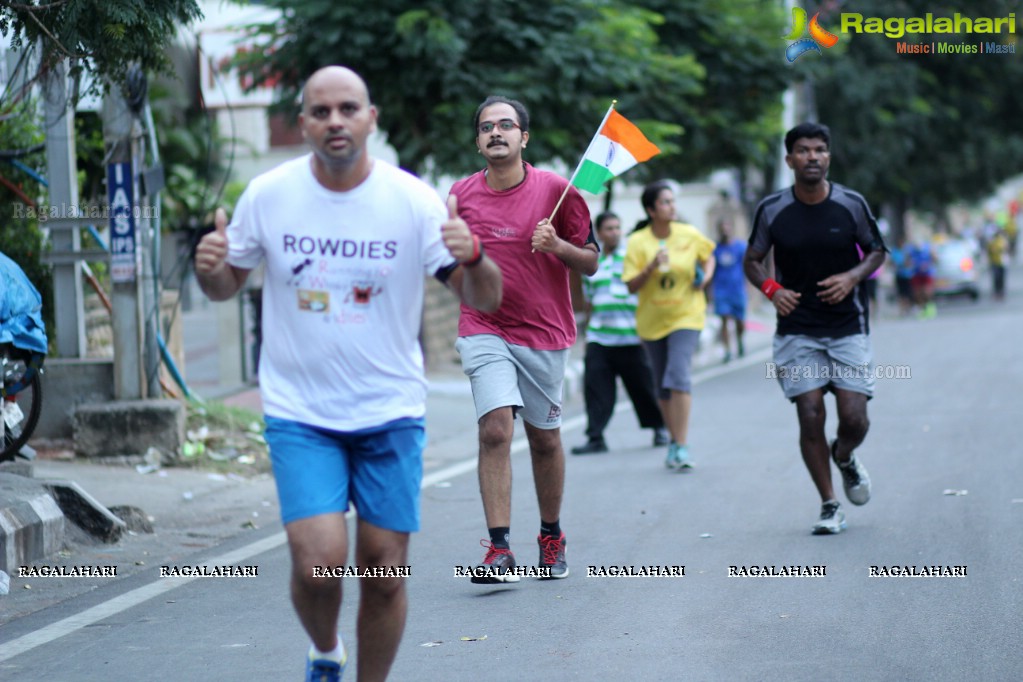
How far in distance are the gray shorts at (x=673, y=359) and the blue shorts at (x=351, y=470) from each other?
5.72m

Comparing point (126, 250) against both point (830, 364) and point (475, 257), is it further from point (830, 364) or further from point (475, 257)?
point (475, 257)

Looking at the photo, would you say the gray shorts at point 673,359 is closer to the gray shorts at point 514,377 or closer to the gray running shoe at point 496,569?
the gray shorts at point 514,377

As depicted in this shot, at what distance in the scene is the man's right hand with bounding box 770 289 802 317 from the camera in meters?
7.10

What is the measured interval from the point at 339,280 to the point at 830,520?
158 inches

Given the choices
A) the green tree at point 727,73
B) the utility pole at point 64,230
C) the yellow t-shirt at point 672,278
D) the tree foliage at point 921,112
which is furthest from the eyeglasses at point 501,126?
the tree foliage at point 921,112

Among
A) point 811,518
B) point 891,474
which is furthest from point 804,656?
point 891,474

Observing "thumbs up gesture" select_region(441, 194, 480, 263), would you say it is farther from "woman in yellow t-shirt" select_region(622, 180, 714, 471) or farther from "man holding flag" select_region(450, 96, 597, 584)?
"woman in yellow t-shirt" select_region(622, 180, 714, 471)

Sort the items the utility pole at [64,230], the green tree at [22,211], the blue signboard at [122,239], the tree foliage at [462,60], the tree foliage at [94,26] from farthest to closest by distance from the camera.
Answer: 1. the tree foliage at [462,60]
2. the green tree at [22,211]
3. the blue signboard at [122,239]
4. the utility pole at [64,230]
5. the tree foliage at [94,26]

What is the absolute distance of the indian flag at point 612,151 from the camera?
644 cm

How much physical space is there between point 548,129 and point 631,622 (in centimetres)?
1113

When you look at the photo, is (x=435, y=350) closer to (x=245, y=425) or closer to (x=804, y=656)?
(x=245, y=425)

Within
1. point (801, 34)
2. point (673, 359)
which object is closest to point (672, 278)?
point (673, 359)

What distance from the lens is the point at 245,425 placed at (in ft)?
34.9

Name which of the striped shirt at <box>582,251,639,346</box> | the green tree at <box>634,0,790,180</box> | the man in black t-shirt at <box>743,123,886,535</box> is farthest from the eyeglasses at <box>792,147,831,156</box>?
the green tree at <box>634,0,790,180</box>
